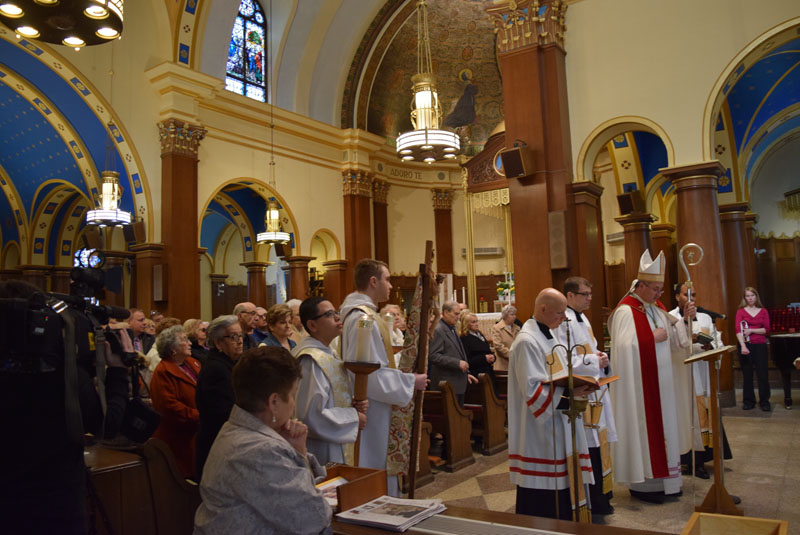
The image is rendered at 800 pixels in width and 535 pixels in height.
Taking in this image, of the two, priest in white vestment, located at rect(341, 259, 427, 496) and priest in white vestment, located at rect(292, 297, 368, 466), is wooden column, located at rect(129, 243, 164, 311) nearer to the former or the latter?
priest in white vestment, located at rect(341, 259, 427, 496)

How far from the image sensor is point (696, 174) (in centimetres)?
784

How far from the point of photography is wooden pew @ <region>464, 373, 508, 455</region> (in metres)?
6.68

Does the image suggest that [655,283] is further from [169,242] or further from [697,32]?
[169,242]

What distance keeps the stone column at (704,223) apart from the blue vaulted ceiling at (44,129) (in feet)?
33.1

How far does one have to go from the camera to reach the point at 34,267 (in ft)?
51.8

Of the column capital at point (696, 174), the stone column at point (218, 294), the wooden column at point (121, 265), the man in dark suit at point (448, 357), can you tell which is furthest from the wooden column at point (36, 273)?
the column capital at point (696, 174)

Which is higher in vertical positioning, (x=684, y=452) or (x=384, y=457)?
(x=384, y=457)

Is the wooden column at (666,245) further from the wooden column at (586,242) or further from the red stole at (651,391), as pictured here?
the red stole at (651,391)

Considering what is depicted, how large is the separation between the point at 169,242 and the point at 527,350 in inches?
387

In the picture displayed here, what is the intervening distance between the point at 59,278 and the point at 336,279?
738cm

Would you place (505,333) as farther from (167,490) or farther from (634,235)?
(634,235)

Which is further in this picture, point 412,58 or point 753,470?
point 412,58

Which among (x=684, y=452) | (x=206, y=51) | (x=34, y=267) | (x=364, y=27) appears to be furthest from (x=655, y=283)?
(x=34, y=267)

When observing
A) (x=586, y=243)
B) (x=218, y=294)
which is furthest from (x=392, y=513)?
(x=218, y=294)
